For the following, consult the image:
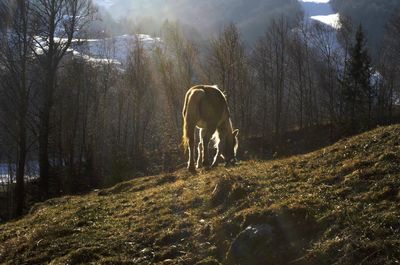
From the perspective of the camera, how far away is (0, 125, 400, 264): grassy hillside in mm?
5723

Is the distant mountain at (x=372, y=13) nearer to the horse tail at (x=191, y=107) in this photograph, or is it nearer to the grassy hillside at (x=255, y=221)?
the horse tail at (x=191, y=107)

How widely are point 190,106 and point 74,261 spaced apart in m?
6.23

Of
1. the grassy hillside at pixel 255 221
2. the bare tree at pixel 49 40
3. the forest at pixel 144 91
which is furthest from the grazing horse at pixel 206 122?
the bare tree at pixel 49 40

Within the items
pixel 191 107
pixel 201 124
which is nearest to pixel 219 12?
pixel 201 124

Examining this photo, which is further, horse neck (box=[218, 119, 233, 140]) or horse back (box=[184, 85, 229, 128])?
horse neck (box=[218, 119, 233, 140])

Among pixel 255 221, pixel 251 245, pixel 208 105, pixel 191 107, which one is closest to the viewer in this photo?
pixel 251 245

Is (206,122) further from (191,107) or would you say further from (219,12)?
(219,12)

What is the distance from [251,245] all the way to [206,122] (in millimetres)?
7421

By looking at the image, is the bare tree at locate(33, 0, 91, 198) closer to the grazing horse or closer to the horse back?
the grazing horse

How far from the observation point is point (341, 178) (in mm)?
7742

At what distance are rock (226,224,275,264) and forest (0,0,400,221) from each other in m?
21.1

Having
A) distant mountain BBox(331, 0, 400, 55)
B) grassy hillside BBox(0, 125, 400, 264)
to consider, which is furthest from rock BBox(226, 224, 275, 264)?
→ distant mountain BBox(331, 0, 400, 55)

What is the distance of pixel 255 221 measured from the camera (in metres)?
6.94

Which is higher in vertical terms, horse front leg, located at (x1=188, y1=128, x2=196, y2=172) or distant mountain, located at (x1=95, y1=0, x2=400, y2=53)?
distant mountain, located at (x1=95, y1=0, x2=400, y2=53)
